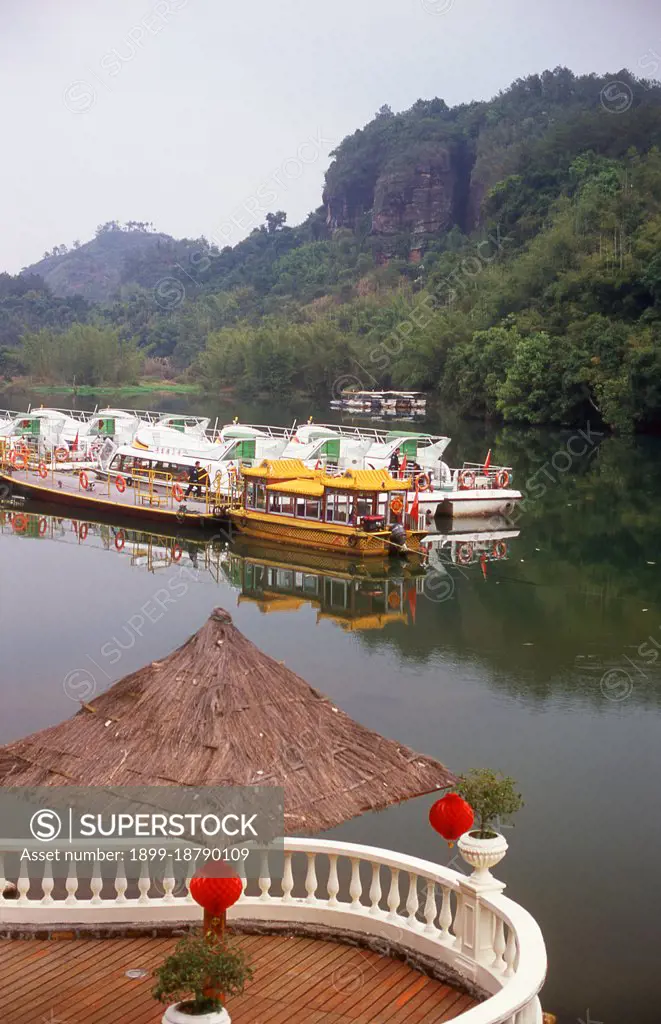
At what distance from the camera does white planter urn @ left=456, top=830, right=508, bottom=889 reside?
6.56 m

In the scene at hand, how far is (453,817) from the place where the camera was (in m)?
6.79

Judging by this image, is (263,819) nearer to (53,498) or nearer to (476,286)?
(53,498)

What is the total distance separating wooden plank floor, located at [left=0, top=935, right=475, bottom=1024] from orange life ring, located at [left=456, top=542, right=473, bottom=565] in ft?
64.9

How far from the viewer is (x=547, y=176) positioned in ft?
282

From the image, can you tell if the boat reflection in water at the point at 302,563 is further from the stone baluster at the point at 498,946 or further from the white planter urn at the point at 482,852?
the stone baluster at the point at 498,946

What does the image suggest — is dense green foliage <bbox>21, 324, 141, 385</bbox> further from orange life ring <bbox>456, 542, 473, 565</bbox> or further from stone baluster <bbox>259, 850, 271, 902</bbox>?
stone baluster <bbox>259, 850, 271, 902</bbox>

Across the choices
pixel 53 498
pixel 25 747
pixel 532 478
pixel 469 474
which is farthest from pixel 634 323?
pixel 25 747

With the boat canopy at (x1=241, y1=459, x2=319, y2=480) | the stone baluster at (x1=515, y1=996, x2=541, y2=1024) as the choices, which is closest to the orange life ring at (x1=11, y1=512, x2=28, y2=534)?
the boat canopy at (x1=241, y1=459, x2=319, y2=480)

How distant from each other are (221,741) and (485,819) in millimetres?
1959

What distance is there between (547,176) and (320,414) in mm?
29059

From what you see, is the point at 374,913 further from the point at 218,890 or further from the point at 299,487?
the point at 299,487

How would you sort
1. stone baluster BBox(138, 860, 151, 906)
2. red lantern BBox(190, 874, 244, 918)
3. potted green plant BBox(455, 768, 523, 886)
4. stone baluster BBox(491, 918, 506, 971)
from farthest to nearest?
1. stone baluster BBox(138, 860, 151, 906)
2. potted green plant BBox(455, 768, 523, 886)
3. stone baluster BBox(491, 918, 506, 971)
4. red lantern BBox(190, 874, 244, 918)

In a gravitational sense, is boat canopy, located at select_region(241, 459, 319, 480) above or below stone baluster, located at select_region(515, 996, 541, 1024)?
above

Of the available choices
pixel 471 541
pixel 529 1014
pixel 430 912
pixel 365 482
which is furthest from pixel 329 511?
pixel 529 1014
